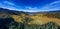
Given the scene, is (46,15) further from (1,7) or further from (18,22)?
(1,7)

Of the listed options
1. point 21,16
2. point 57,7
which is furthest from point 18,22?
point 57,7

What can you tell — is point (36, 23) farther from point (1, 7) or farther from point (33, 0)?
point (1, 7)

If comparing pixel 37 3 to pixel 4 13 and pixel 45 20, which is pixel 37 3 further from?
pixel 4 13

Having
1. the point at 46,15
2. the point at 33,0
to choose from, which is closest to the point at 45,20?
the point at 46,15

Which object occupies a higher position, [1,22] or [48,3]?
[48,3]

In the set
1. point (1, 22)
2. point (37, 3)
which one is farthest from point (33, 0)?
point (1, 22)

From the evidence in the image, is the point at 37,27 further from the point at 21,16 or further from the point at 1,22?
the point at 1,22

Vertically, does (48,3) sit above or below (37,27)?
above
